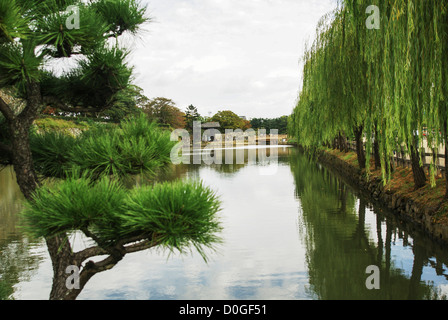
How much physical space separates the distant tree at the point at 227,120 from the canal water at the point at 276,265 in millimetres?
60231

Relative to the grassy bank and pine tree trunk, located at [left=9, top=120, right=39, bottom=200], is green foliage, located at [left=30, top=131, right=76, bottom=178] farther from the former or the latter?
the grassy bank

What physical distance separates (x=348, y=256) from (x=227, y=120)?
6318 centimetres

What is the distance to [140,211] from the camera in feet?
5.76

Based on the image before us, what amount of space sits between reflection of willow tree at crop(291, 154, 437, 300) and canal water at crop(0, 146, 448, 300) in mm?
11

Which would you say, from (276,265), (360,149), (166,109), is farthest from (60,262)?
(166,109)

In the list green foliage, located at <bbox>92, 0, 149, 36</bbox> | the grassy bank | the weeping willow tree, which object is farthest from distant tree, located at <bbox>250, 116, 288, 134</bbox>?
green foliage, located at <bbox>92, 0, 149, 36</bbox>

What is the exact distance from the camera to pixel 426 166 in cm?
783

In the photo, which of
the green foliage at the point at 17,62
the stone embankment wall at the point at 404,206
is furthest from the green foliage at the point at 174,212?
the stone embankment wall at the point at 404,206

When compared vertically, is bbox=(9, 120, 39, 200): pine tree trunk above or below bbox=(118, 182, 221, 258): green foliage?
above

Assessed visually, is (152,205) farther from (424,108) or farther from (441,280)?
(441,280)

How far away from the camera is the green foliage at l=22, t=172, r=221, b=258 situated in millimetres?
1724
